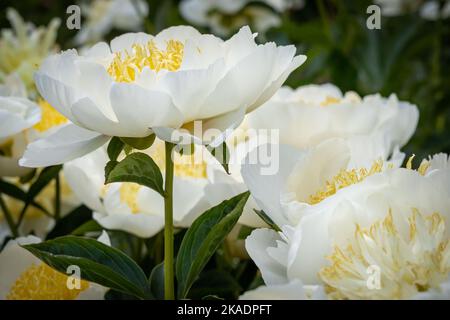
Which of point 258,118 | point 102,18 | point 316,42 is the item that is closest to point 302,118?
point 258,118

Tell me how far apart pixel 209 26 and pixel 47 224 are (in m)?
0.55

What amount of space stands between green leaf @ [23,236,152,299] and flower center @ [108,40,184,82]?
81 mm

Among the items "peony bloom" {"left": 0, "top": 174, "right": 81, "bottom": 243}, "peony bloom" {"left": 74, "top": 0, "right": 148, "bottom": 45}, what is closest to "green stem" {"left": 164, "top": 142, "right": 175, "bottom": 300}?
"peony bloom" {"left": 0, "top": 174, "right": 81, "bottom": 243}

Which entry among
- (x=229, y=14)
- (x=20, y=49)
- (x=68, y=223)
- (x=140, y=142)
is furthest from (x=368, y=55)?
(x=140, y=142)

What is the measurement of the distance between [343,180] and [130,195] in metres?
0.16

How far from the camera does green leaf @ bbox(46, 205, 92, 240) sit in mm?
525

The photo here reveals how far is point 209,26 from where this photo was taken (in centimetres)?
111

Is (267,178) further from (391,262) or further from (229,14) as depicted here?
(229,14)

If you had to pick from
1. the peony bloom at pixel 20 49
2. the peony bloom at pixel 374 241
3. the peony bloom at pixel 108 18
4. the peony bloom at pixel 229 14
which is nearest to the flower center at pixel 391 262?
the peony bloom at pixel 374 241

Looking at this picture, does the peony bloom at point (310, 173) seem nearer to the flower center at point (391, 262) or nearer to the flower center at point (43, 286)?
the flower center at point (391, 262)

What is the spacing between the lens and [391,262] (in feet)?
1.02

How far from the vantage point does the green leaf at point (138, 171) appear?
1.16ft

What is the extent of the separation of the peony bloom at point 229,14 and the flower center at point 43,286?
67cm
